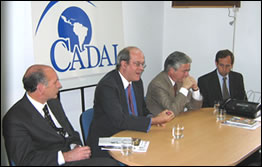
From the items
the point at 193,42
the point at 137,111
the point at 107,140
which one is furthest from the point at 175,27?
the point at 107,140

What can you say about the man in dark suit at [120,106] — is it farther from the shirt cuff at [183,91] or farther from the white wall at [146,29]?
the white wall at [146,29]

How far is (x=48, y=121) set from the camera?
7.51 ft

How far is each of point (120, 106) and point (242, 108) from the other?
117 centimetres

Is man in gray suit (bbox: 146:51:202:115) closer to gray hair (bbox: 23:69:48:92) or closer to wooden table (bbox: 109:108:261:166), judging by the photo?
wooden table (bbox: 109:108:261:166)

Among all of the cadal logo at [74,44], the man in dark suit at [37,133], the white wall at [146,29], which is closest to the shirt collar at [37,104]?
the man in dark suit at [37,133]

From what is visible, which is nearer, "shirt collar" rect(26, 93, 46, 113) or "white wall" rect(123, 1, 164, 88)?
"shirt collar" rect(26, 93, 46, 113)

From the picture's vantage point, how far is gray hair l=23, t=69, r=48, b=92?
7.23ft

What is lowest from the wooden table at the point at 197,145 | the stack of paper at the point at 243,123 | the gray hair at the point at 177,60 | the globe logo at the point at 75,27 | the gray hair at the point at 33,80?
the wooden table at the point at 197,145

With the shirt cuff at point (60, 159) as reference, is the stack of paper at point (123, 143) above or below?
above

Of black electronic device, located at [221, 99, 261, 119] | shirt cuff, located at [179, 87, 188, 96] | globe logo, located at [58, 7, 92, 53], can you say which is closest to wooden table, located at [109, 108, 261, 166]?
black electronic device, located at [221, 99, 261, 119]

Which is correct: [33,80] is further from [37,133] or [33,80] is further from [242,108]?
[242,108]

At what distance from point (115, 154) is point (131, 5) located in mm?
2866

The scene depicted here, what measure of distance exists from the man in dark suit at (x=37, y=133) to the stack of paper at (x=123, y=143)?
0.31 feet

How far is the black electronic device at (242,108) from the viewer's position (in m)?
2.84
